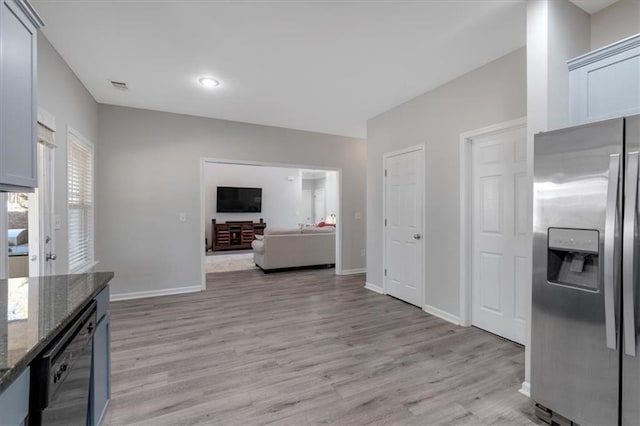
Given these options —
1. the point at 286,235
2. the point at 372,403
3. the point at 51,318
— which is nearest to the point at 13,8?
the point at 51,318

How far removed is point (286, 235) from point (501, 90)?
4226 mm

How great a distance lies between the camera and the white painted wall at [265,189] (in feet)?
29.8

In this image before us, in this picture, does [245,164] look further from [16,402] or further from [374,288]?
[16,402]

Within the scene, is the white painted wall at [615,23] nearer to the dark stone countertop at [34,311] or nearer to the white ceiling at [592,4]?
the white ceiling at [592,4]

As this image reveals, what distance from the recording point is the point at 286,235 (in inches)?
233

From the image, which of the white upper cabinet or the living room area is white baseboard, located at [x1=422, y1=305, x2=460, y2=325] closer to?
the white upper cabinet

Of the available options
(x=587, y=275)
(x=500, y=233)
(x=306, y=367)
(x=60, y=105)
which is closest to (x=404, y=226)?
(x=500, y=233)

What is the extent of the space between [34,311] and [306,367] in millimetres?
1775

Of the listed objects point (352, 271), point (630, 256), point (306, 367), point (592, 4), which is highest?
point (592, 4)

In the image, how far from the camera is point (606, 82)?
5.80 feet

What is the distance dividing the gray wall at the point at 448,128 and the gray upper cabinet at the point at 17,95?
11.1 ft

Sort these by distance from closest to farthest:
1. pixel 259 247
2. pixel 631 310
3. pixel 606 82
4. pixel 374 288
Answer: pixel 631 310 < pixel 606 82 < pixel 374 288 < pixel 259 247

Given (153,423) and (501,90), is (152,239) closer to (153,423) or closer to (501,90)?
(153,423)

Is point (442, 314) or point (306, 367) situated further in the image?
point (442, 314)
